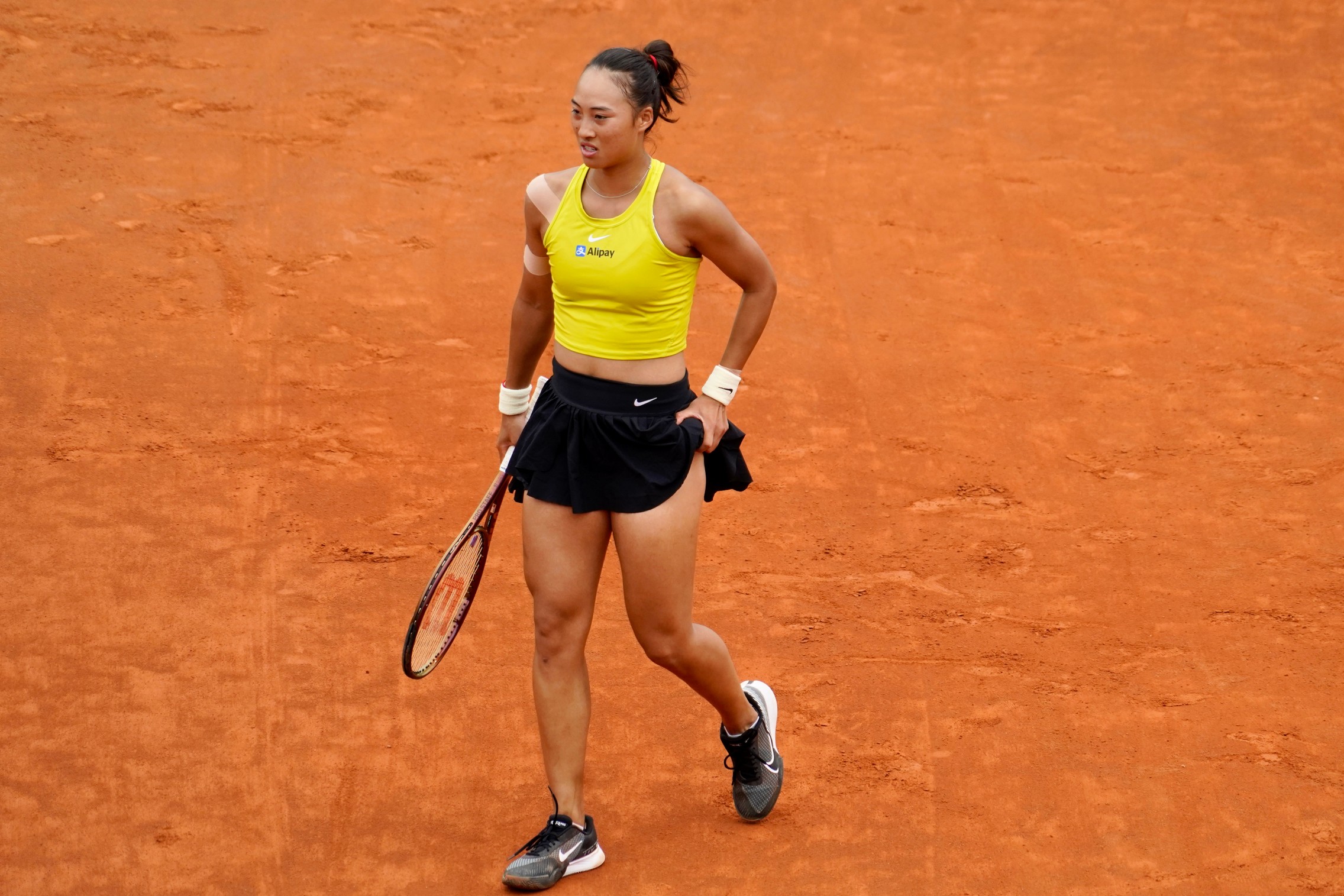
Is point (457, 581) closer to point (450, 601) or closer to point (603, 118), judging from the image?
point (450, 601)

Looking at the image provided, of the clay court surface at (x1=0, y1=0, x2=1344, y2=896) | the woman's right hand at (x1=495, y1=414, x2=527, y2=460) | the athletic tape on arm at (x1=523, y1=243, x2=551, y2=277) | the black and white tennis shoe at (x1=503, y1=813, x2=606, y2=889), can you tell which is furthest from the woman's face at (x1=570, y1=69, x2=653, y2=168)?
the clay court surface at (x1=0, y1=0, x2=1344, y2=896)

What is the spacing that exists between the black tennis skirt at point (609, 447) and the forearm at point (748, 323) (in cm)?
18

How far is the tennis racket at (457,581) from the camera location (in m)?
3.89

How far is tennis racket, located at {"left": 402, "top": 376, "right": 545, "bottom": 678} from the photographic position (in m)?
3.89

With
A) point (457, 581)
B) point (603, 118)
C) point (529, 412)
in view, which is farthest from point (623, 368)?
point (457, 581)

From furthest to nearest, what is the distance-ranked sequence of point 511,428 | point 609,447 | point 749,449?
point 749,449, point 511,428, point 609,447

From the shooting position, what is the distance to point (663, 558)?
3.62 meters

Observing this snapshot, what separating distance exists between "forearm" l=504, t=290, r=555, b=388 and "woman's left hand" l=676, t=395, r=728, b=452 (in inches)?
18.7

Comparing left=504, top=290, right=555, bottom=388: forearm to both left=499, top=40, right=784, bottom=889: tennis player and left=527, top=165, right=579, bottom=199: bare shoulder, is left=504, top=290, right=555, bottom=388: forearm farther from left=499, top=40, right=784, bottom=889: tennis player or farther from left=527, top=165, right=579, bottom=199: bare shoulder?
left=527, top=165, right=579, bottom=199: bare shoulder

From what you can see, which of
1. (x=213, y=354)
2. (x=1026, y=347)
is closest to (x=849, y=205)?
(x=1026, y=347)

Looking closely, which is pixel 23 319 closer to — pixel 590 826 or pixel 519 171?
pixel 519 171

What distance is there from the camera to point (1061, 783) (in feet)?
14.3

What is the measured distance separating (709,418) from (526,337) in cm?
61

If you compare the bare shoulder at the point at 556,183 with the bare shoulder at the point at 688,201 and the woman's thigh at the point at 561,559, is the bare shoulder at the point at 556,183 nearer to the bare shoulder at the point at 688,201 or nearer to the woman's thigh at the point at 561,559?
the bare shoulder at the point at 688,201
